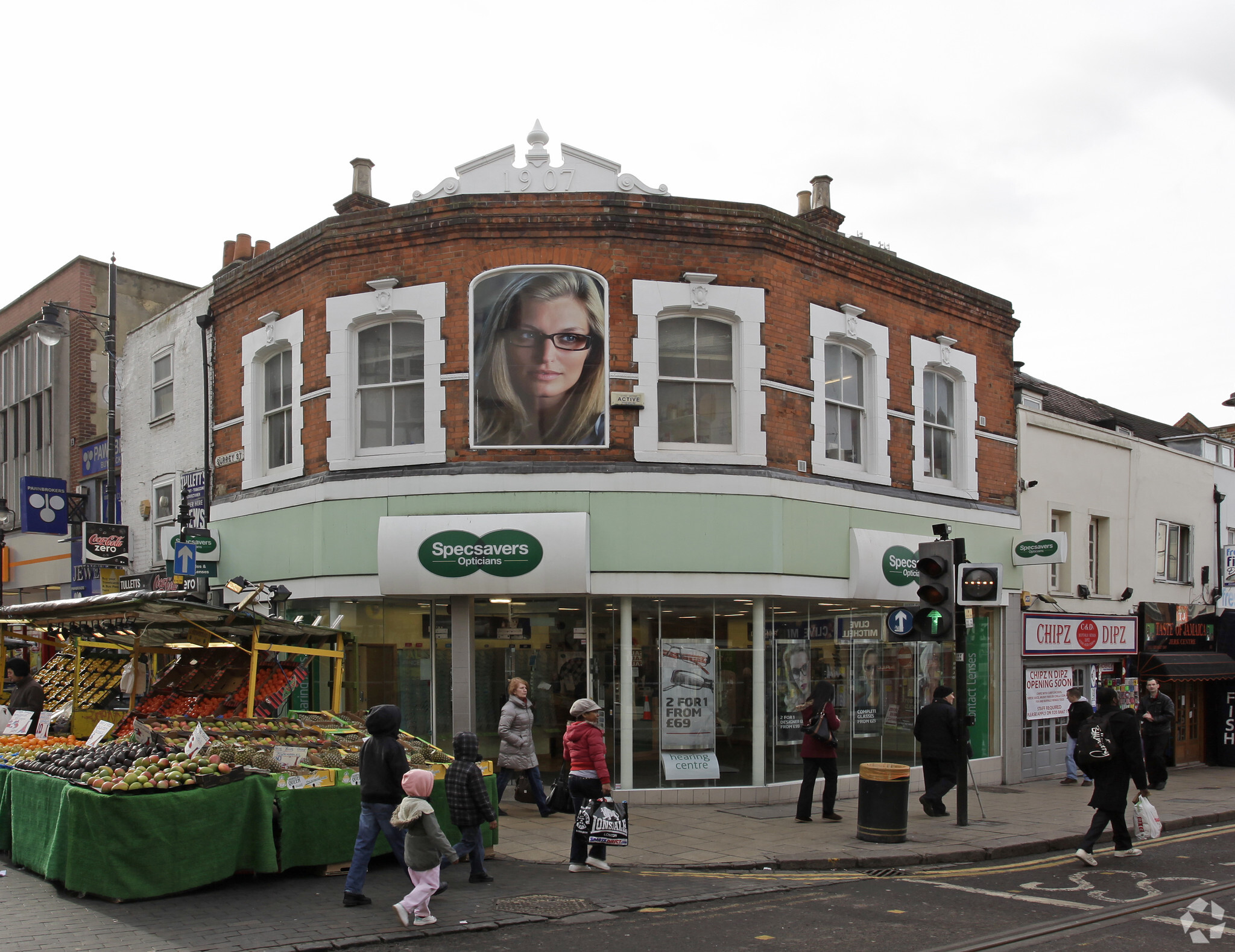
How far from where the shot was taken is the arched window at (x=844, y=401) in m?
16.0

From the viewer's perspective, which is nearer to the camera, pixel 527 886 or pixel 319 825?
pixel 527 886

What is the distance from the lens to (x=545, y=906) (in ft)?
29.3

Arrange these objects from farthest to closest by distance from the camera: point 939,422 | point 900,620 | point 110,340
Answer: point 110,340 → point 939,422 → point 900,620

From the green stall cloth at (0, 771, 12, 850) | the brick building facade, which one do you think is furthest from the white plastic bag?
the green stall cloth at (0, 771, 12, 850)

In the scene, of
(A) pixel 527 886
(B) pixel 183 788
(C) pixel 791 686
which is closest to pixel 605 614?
(C) pixel 791 686

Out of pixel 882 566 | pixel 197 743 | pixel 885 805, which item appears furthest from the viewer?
pixel 882 566

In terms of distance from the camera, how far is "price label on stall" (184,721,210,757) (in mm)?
9531

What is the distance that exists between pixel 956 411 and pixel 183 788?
44.0 feet

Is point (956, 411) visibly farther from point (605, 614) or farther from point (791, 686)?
point (605, 614)

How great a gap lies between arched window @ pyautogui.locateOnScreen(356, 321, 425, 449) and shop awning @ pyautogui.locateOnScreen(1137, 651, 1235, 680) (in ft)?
49.4

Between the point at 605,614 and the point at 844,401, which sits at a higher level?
the point at 844,401

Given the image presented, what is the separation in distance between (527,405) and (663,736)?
4.65m

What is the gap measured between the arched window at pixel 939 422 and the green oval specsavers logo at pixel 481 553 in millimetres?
7055

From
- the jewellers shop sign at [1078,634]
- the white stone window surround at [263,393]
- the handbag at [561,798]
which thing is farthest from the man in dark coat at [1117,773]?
the white stone window surround at [263,393]
